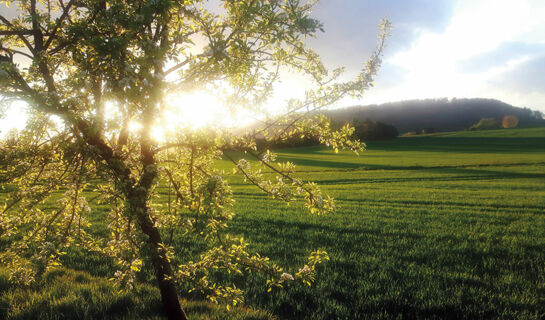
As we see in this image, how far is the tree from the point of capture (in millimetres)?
3100

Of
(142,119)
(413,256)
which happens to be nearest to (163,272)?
(142,119)

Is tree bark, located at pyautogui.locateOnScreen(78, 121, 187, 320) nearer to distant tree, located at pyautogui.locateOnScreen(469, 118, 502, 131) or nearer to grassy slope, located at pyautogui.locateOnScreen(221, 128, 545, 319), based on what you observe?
grassy slope, located at pyautogui.locateOnScreen(221, 128, 545, 319)

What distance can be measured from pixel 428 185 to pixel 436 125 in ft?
560

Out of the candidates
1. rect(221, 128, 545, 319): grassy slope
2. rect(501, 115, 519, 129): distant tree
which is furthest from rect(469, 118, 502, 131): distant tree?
rect(221, 128, 545, 319): grassy slope

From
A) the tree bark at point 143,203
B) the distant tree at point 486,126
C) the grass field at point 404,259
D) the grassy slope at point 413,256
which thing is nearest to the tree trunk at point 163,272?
the tree bark at point 143,203

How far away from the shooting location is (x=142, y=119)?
10.4ft

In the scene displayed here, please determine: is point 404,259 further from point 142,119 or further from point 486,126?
point 486,126

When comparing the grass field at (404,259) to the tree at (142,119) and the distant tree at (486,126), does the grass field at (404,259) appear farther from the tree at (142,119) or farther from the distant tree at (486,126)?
the distant tree at (486,126)

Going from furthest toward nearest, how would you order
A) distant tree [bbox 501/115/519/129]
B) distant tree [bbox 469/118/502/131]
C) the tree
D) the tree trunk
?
distant tree [bbox 501/115/519/129], distant tree [bbox 469/118/502/131], the tree trunk, the tree

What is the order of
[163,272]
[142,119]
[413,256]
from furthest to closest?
[413,256] → [163,272] → [142,119]

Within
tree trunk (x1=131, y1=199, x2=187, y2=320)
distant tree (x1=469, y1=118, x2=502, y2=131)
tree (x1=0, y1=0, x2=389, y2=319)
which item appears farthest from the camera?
distant tree (x1=469, y1=118, x2=502, y2=131)


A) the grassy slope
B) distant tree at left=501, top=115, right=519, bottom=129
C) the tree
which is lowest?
the grassy slope

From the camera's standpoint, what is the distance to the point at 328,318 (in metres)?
5.45

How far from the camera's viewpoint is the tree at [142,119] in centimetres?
310
